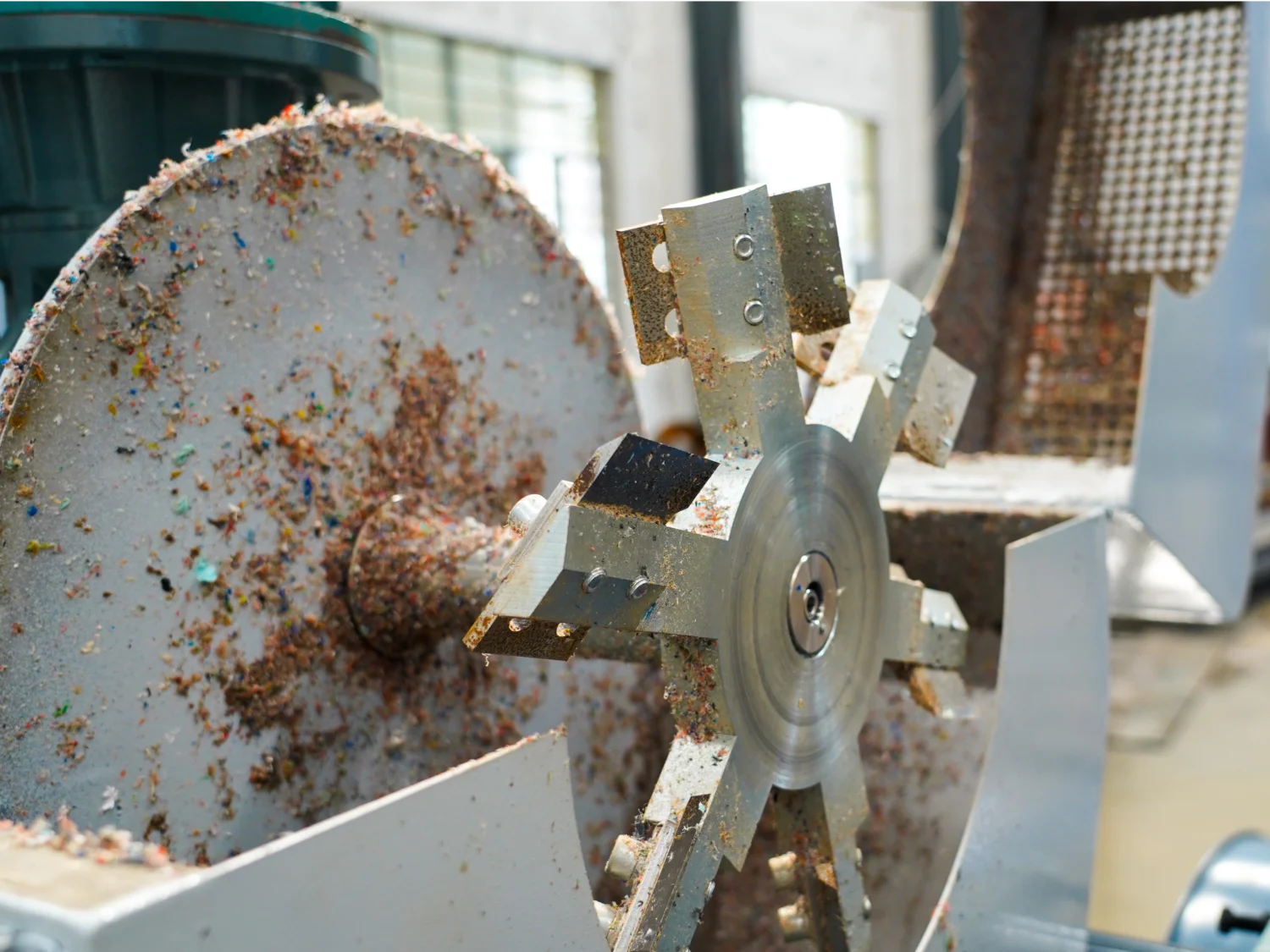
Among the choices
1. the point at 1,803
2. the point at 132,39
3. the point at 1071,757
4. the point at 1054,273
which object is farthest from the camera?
the point at 1054,273

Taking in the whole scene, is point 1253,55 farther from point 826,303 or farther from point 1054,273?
point 826,303

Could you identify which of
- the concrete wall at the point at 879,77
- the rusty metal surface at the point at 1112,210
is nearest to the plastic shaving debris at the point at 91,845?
the rusty metal surface at the point at 1112,210

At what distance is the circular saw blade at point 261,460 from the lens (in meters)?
0.72

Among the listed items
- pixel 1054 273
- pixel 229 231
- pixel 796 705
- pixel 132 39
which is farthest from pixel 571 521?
pixel 1054 273

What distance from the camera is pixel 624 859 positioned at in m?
0.66

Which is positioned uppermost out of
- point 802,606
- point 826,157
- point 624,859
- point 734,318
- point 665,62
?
point 665,62

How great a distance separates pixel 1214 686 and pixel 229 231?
317 centimetres

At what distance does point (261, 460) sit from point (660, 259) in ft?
1.01

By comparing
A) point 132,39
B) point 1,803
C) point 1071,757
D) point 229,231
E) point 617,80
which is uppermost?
point 617,80

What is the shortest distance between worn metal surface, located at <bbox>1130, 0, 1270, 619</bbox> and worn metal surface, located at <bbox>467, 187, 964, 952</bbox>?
1.51ft

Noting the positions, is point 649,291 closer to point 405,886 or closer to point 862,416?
point 862,416

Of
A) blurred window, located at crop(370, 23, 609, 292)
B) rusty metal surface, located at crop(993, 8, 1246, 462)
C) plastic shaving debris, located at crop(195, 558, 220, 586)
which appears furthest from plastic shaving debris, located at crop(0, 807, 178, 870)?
blurred window, located at crop(370, 23, 609, 292)

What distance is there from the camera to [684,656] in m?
0.68

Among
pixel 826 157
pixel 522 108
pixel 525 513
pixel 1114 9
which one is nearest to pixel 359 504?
pixel 525 513
